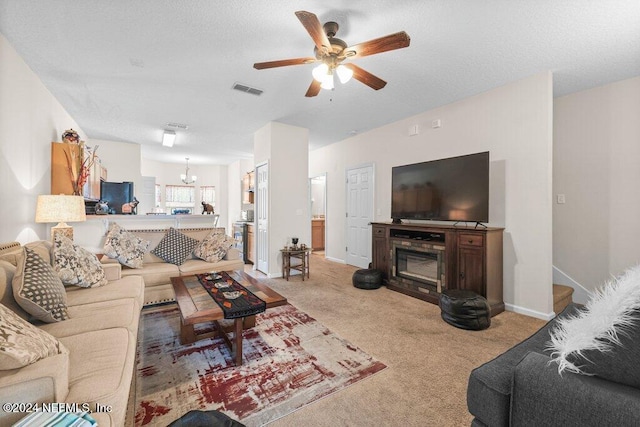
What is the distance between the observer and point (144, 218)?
4.10 metres

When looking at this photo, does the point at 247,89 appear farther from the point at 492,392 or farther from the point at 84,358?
the point at 492,392

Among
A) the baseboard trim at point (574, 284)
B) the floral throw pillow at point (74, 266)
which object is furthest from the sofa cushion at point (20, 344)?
the baseboard trim at point (574, 284)

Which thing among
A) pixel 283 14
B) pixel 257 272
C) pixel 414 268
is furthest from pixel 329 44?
pixel 257 272

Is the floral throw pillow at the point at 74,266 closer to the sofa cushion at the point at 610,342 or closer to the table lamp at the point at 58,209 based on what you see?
the table lamp at the point at 58,209

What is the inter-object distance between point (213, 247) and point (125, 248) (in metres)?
1.02

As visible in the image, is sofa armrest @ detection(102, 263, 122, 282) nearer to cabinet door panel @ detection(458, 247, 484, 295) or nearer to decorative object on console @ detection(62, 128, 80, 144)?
decorative object on console @ detection(62, 128, 80, 144)

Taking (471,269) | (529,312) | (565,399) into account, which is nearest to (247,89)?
(471,269)

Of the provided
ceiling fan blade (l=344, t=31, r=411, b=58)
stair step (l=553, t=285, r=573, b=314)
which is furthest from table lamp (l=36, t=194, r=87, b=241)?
stair step (l=553, t=285, r=573, b=314)

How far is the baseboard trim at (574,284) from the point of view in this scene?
3.38m

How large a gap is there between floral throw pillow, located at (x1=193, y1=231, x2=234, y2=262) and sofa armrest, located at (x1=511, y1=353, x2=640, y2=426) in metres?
3.52

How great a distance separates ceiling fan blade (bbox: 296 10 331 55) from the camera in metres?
1.69

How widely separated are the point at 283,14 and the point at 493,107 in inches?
112

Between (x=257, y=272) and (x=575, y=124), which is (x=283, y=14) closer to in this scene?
(x=575, y=124)

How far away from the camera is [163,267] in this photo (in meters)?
3.37
